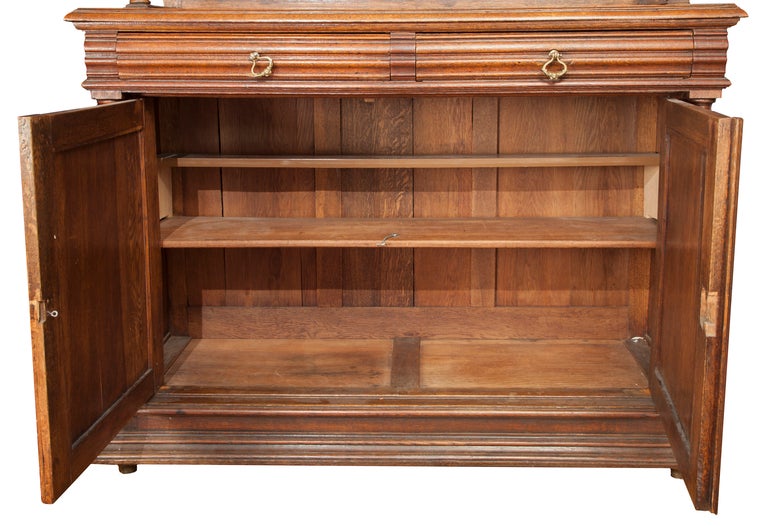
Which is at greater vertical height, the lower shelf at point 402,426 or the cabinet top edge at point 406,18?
the cabinet top edge at point 406,18

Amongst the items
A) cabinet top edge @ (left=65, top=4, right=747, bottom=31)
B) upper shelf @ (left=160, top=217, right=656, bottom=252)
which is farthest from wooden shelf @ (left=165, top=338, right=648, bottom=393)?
cabinet top edge @ (left=65, top=4, right=747, bottom=31)

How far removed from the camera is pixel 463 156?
378 centimetres

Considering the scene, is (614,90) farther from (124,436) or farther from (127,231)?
(124,436)

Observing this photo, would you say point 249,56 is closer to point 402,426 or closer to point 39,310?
point 39,310

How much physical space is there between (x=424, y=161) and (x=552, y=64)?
0.69 metres

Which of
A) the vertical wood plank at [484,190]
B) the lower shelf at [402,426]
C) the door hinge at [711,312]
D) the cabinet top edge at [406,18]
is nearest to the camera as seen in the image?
the door hinge at [711,312]

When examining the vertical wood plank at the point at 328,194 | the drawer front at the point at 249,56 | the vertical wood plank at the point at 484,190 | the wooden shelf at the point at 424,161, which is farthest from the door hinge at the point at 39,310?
the vertical wood plank at the point at 484,190

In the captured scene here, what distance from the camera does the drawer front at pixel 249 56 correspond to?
317cm

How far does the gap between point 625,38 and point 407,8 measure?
0.73 metres

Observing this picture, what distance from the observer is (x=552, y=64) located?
10.4 ft

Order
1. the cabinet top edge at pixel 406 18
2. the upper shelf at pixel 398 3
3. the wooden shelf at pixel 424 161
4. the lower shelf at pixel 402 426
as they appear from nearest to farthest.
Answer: the cabinet top edge at pixel 406 18
the lower shelf at pixel 402 426
the upper shelf at pixel 398 3
the wooden shelf at pixel 424 161

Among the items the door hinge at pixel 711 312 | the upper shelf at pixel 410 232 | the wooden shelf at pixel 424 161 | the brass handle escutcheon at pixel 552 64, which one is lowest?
the door hinge at pixel 711 312

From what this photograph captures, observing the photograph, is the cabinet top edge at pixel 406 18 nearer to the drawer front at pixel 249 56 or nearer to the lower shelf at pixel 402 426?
the drawer front at pixel 249 56

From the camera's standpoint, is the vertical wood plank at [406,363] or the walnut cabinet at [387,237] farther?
the vertical wood plank at [406,363]
